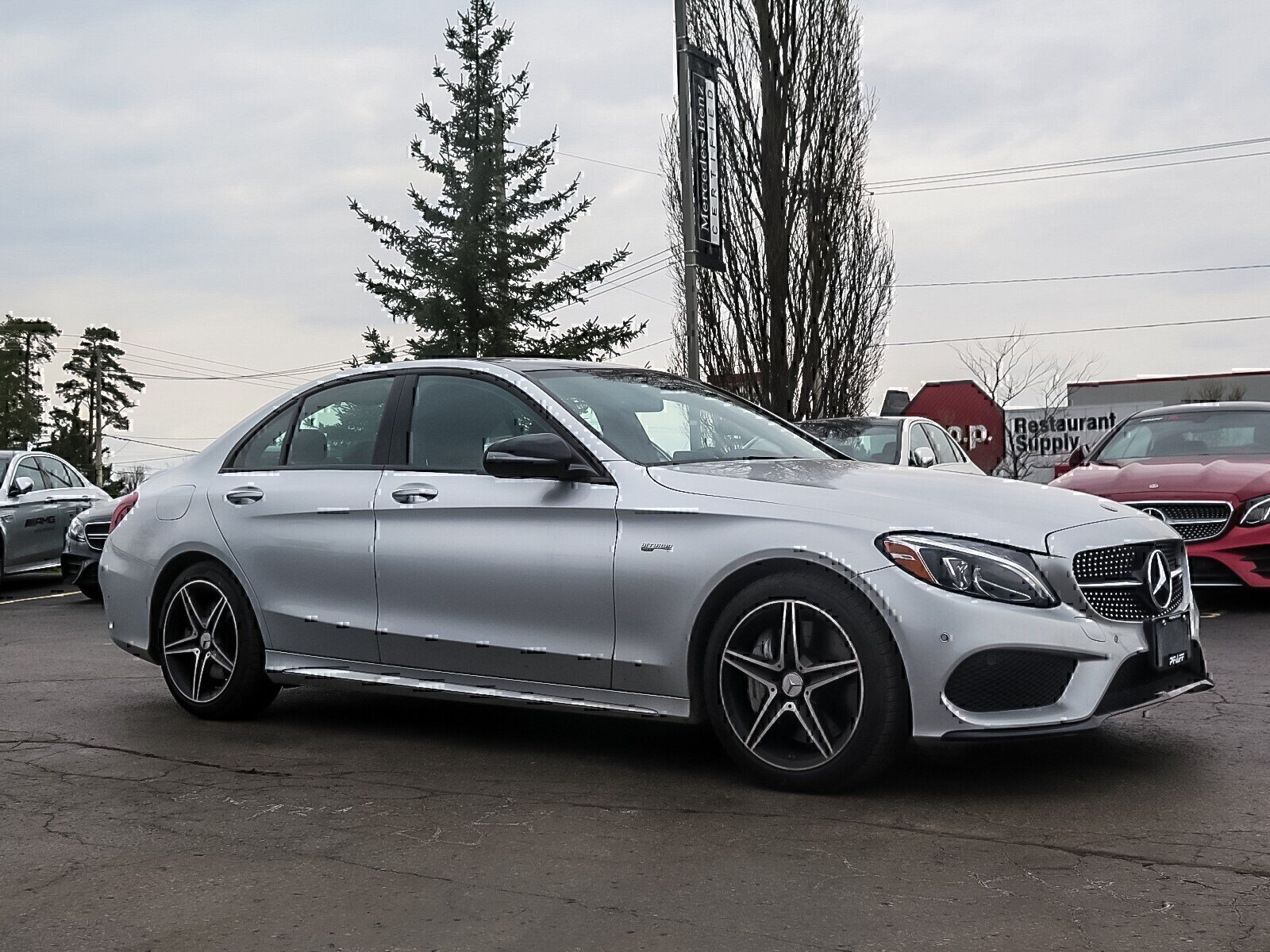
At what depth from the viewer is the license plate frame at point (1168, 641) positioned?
4809 mm

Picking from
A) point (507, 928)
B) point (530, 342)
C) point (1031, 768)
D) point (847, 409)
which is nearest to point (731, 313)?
point (847, 409)

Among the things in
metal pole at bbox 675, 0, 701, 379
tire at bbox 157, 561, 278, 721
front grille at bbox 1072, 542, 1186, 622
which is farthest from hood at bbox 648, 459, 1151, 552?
metal pole at bbox 675, 0, 701, 379

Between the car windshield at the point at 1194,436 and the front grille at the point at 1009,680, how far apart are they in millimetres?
7115

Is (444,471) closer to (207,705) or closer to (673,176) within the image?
(207,705)

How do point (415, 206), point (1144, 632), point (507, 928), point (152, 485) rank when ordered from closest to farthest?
point (507, 928) → point (1144, 632) → point (152, 485) → point (415, 206)

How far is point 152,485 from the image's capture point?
6.91 meters

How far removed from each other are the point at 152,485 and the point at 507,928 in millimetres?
4057

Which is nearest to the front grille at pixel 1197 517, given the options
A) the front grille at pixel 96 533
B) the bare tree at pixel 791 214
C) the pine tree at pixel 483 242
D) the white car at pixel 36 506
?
the front grille at pixel 96 533

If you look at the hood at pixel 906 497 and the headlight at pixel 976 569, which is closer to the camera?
the headlight at pixel 976 569

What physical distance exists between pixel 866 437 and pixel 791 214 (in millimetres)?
12933

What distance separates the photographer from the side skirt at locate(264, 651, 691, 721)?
5090mm

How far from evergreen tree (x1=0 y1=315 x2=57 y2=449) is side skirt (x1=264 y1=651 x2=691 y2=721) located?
7100 centimetres

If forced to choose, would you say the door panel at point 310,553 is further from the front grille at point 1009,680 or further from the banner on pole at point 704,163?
the banner on pole at point 704,163

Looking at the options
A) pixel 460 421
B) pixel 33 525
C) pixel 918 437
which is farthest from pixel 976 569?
pixel 33 525
